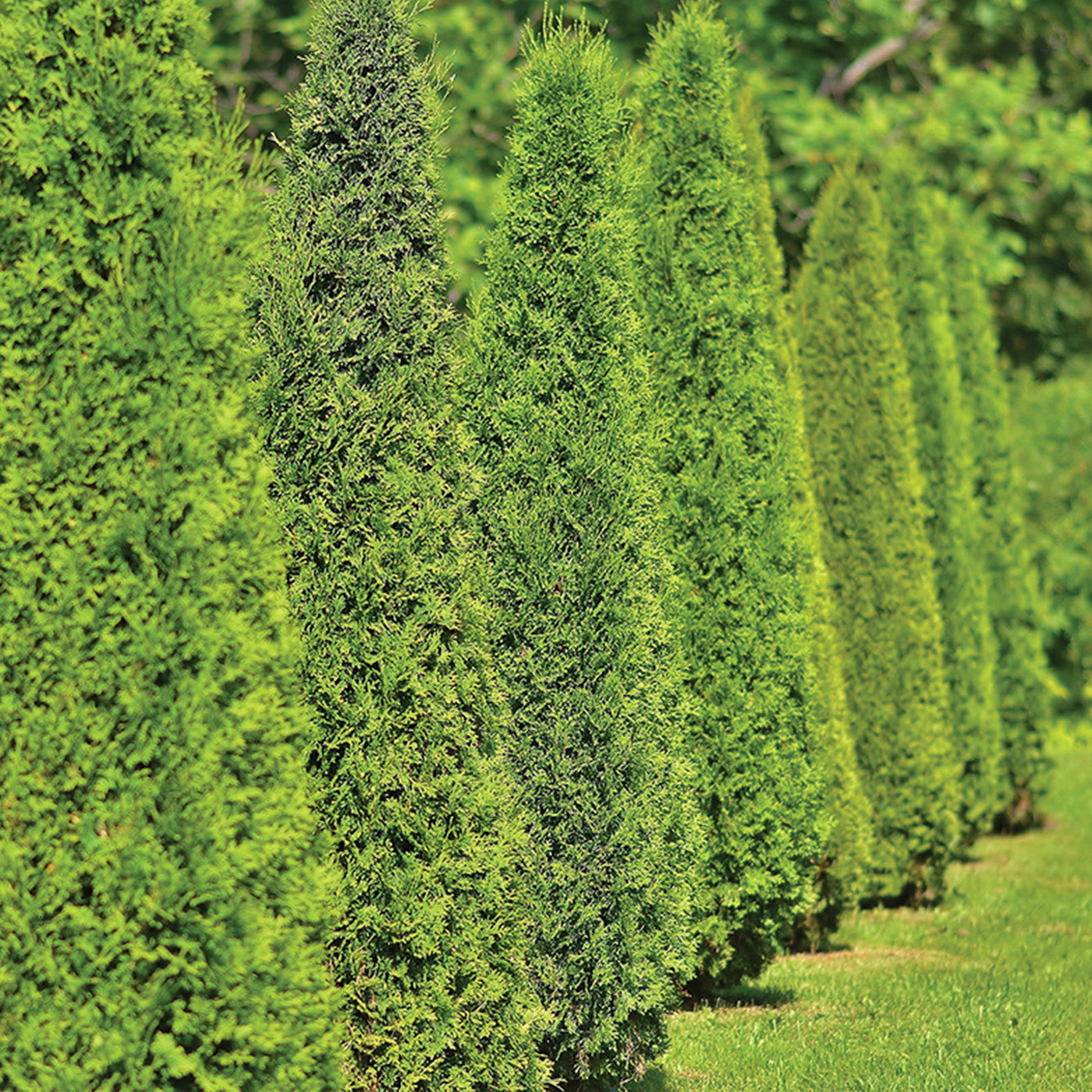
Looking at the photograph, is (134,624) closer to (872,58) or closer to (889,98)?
(889,98)

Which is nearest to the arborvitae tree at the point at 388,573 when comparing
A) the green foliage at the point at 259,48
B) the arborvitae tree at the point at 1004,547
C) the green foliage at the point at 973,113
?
the arborvitae tree at the point at 1004,547

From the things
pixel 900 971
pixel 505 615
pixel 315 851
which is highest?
pixel 505 615

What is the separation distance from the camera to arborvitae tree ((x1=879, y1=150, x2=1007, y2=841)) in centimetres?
1142

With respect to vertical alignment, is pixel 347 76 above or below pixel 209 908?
above

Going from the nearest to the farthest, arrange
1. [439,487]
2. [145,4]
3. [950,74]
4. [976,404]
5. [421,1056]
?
[145,4] < [421,1056] < [439,487] < [976,404] < [950,74]

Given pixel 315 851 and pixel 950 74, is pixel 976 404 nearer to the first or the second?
pixel 950 74

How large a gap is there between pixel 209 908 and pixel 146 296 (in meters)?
1.60

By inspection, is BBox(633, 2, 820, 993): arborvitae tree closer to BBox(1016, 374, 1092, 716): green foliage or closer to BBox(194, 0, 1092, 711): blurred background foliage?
BBox(194, 0, 1092, 711): blurred background foliage

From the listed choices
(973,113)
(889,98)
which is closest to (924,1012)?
(973,113)

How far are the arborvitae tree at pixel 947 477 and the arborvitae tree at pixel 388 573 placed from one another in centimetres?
734

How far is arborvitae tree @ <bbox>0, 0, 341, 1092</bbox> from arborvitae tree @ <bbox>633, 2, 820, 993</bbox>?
379cm

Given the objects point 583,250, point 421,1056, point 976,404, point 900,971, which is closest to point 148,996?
point 421,1056

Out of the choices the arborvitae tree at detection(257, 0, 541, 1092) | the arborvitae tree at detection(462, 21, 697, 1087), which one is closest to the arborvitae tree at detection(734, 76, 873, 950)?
the arborvitae tree at detection(462, 21, 697, 1087)

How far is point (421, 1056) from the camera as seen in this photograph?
443cm
